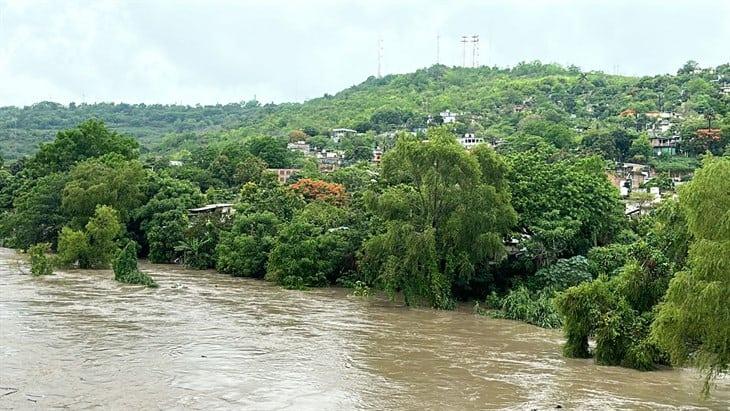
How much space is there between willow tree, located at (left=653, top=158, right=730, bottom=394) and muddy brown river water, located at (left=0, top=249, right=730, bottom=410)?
2343 millimetres

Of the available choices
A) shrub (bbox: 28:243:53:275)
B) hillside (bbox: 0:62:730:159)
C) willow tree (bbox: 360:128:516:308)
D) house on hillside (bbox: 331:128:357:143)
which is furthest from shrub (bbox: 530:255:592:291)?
house on hillside (bbox: 331:128:357:143)

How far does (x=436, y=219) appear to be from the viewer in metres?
32.6

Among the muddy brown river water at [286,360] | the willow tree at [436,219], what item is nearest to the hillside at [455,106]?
the willow tree at [436,219]

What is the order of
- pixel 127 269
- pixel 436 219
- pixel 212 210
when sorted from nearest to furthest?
pixel 436 219, pixel 127 269, pixel 212 210

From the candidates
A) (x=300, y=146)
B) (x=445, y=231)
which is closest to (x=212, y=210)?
(x=445, y=231)

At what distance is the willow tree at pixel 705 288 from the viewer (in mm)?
14750

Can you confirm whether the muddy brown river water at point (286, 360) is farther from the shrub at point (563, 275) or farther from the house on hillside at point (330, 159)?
the house on hillside at point (330, 159)

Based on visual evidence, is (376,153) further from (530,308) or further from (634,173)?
(530,308)

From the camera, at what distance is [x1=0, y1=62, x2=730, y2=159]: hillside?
117 m

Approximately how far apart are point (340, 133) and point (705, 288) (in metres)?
108

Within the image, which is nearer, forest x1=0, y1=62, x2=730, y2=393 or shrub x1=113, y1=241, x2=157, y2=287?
forest x1=0, y1=62, x2=730, y2=393

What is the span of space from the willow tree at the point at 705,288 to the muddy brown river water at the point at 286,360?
2343 millimetres

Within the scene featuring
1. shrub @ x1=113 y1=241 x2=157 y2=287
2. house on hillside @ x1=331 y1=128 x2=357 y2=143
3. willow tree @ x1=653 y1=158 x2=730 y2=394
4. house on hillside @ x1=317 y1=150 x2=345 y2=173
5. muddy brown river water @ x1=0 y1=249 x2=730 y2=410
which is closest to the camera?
willow tree @ x1=653 y1=158 x2=730 y2=394

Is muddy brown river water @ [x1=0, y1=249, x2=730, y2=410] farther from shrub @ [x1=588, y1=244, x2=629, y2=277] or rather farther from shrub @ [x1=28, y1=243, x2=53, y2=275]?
shrub @ [x1=588, y1=244, x2=629, y2=277]
